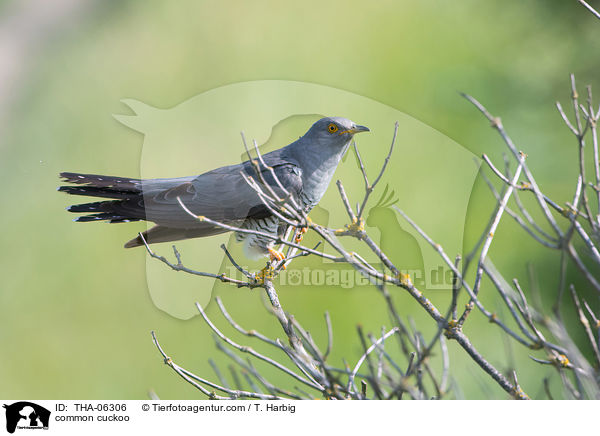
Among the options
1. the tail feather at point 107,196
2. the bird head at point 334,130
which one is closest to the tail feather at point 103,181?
the tail feather at point 107,196

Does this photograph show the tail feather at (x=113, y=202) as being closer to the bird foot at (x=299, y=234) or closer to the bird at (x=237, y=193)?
the bird at (x=237, y=193)

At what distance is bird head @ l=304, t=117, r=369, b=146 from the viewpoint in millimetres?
1551

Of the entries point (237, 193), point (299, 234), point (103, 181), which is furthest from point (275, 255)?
A: point (103, 181)

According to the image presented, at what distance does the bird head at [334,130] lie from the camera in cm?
155

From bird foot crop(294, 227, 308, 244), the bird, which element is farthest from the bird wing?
bird foot crop(294, 227, 308, 244)

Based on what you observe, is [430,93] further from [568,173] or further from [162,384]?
[162,384]

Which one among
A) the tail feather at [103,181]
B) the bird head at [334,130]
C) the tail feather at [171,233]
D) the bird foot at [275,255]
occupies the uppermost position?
the bird head at [334,130]

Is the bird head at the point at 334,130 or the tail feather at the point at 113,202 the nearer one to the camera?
the tail feather at the point at 113,202

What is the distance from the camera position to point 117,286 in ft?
7.82

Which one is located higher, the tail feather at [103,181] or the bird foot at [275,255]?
the tail feather at [103,181]

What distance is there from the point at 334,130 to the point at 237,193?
353 millimetres

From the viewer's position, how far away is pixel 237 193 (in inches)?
62.9

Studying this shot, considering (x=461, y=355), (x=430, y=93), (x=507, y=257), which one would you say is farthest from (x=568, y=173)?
(x=461, y=355)

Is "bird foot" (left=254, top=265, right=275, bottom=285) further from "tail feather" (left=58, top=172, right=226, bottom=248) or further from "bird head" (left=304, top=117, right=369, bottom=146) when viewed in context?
"bird head" (left=304, top=117, right=369, bottom=146)
